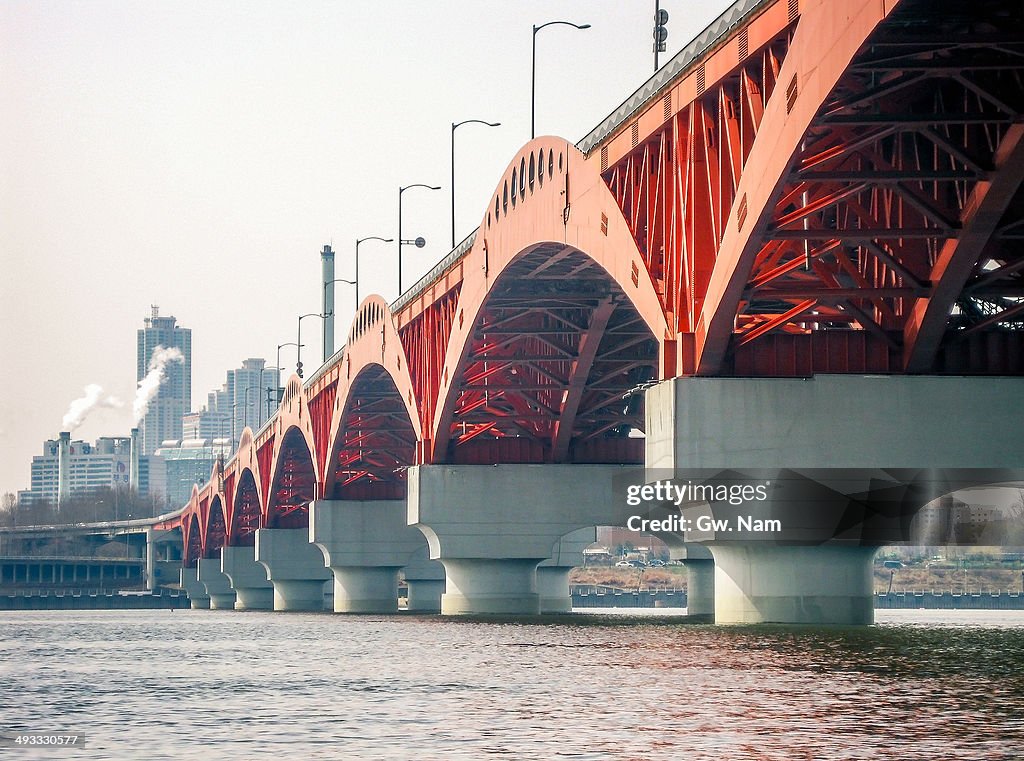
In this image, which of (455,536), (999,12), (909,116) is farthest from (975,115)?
(455,536)

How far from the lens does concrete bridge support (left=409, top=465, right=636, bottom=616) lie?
265 ft

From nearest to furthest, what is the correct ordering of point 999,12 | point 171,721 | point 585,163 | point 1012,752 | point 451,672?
point 1012,752 → point 171,721 → point 999,12 → point 451,672 → point 585,163

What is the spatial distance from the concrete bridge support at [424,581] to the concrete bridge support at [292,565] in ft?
28.1

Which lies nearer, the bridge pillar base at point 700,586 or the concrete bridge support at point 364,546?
the bridge pillar base at point 700,586

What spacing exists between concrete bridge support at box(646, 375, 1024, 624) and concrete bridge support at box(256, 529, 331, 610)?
90.9m

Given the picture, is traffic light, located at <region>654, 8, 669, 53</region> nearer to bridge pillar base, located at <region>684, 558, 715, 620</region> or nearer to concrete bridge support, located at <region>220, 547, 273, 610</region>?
bridge pillar base, located at <region>684, 558, 715, 620</region>

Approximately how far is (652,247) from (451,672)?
11797 mm

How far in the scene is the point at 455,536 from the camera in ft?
265

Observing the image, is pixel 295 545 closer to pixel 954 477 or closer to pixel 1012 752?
pixel 954 477

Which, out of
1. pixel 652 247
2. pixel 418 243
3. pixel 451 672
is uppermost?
pixel 418 243

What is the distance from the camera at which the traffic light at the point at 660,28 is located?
5391cm

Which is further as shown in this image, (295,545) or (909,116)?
(295,545)

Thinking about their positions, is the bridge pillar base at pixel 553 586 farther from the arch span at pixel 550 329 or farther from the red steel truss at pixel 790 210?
the red steel truss at pixel 790 210

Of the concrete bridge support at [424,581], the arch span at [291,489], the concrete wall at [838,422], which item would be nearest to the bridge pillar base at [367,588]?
the concrete bridge support at [424,581]
